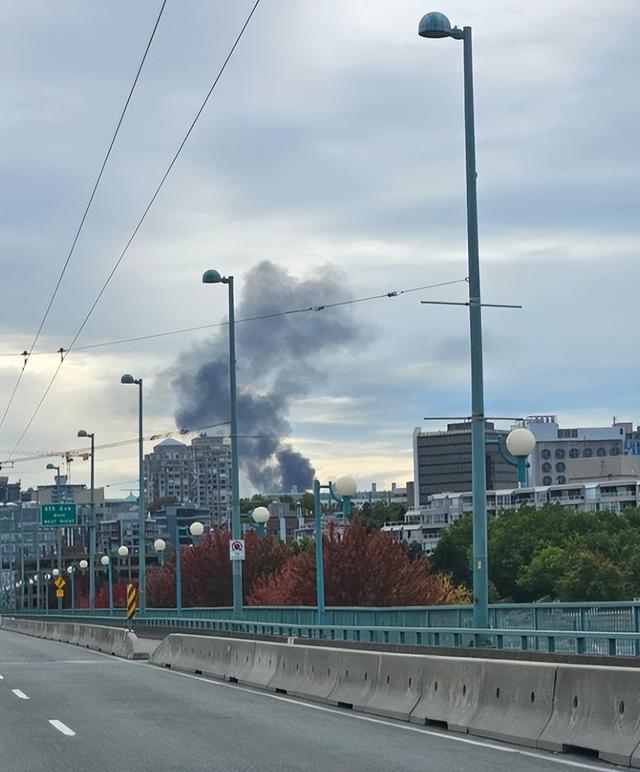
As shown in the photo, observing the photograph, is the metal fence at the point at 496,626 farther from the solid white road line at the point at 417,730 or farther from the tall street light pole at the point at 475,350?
the solid white road line at the point at 417,730

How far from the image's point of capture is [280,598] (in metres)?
95.6

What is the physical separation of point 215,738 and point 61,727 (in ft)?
8.40

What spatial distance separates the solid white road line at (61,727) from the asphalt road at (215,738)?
0.04 feet

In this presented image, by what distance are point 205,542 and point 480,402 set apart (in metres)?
100.0

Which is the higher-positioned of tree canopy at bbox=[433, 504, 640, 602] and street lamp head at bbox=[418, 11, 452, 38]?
street lamp head at bbox=[418, 11, 452, 38]

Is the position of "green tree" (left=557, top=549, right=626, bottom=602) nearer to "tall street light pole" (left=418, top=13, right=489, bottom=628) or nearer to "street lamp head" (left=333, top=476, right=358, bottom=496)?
"street lamp head" (left=333, top=476, right=358, bottom=496)

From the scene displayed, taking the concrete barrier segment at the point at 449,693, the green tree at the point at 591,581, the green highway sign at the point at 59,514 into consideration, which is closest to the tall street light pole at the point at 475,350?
the concrete barrier segment at the point at 449,693

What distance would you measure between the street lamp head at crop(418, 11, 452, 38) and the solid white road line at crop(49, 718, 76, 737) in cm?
1187

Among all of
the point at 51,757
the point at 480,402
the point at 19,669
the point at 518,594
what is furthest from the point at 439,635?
the point at 518,594

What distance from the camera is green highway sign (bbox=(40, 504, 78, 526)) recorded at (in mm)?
99312

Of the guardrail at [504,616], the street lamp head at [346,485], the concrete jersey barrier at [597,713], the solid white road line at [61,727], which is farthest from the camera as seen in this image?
the street lamp head at [346,485]

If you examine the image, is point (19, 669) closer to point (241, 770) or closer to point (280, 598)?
point (241, 770)

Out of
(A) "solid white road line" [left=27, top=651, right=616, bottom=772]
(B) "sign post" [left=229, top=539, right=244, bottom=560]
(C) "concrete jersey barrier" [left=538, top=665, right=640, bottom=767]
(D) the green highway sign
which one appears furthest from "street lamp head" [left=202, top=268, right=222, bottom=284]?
(D) the green highway sign

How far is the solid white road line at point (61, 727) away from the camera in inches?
734
